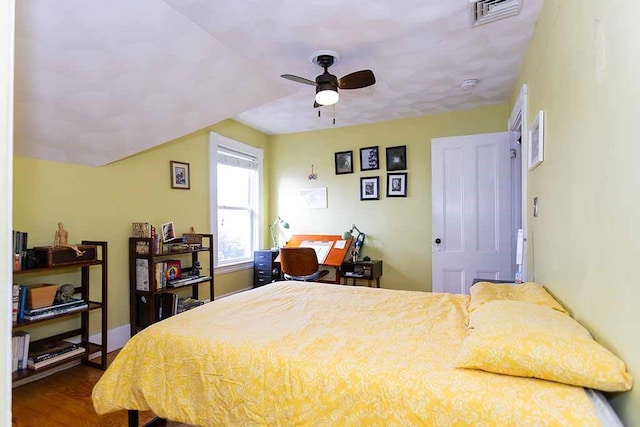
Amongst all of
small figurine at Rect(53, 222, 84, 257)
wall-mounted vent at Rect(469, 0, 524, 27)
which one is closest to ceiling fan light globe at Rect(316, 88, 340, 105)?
wall-mounted vent at Rect(469, 0, 524, 27)

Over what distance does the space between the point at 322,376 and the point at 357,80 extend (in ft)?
6.76

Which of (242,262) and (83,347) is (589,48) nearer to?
(83,347)

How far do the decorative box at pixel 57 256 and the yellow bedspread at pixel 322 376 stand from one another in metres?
1.18

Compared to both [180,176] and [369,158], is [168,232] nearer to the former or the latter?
[180,176]

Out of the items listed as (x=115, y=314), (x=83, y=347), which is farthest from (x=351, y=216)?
(x=83, y=347)

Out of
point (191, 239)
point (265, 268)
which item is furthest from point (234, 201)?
point (191, 239)

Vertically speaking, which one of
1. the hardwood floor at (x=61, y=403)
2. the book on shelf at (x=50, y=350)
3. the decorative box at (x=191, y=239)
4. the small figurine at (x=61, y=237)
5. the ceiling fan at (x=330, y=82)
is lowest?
the hardwood floor at (x=61, y=403)

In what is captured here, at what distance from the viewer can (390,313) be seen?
1.95 metres

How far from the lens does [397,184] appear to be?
4.47 metres

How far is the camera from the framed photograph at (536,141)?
207 centimetres

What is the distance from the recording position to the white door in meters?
3.45

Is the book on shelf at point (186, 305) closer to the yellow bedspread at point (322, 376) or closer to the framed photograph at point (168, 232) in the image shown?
the framed photograph at point (168, 232)

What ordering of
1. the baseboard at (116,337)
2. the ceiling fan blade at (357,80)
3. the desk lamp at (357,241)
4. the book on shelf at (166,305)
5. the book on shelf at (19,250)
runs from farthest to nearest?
1. the desk lamp at (357,241)
2. the book on shelf at (166,305)
3. the baseboard at (116,337)
4. the ceiling fan blade at (357,80)
5. the book on shelf at (19,250)

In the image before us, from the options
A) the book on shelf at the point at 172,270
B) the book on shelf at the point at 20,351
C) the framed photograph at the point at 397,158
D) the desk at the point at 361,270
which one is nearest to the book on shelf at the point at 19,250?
the book on shelf at the point at 20,351
